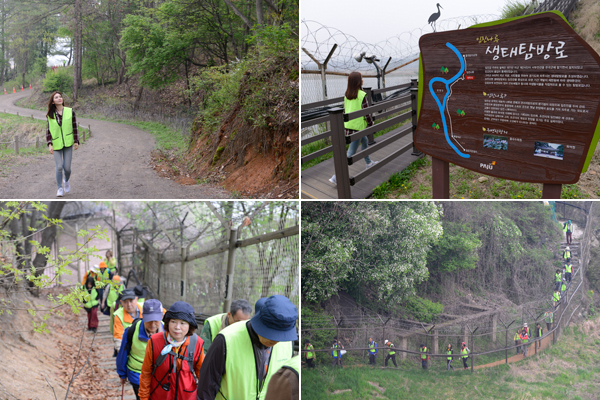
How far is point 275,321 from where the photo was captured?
2.29 m

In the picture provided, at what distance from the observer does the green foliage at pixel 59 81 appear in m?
22.5

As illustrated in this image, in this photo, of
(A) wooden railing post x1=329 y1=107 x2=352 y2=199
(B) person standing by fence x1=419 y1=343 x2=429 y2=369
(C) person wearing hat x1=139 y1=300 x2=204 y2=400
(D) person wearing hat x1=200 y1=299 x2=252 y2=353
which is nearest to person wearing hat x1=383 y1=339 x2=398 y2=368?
(B) person standing by fence x1=419 y1=343 x2=429 y2=369

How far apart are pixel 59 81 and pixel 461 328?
83.3 ft

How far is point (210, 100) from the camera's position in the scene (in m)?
10.6

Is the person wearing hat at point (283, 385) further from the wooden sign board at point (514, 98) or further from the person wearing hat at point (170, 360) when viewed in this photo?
the wooden sign board at point (514, 98)

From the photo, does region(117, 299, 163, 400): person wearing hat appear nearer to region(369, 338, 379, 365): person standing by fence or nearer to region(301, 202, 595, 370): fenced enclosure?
region(301, 202, 595, 370): fenced enclosure

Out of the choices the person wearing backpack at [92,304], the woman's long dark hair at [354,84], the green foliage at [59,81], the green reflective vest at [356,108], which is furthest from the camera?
the green foliage at [59,81]

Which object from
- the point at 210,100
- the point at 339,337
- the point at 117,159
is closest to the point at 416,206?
the point at 339,337

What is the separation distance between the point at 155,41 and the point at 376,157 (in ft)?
39.1

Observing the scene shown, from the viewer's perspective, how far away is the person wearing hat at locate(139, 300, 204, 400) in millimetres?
2824

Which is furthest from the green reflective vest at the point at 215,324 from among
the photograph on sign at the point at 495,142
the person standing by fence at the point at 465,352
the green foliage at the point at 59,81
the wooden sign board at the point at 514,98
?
the green foliage at the point at 59,81

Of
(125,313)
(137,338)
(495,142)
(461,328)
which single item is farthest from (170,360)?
(461,328)

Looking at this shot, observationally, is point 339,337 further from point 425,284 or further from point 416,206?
point 416,206

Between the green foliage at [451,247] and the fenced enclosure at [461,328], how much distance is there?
2.36 feet
